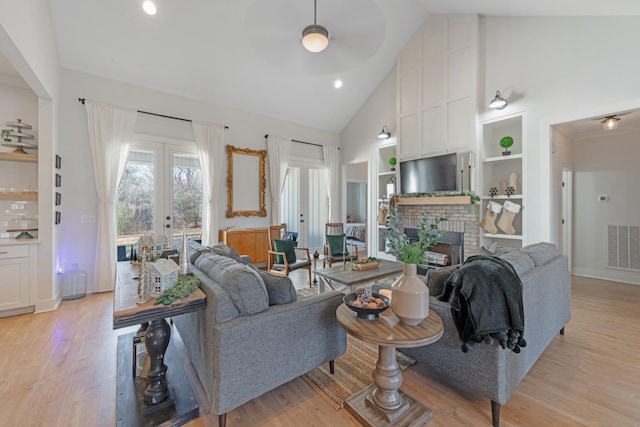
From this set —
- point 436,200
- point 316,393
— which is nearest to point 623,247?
point 436,200

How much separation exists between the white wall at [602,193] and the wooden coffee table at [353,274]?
3.81m

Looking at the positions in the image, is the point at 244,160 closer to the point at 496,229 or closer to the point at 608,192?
the point at 496,229

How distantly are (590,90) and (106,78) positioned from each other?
21.8 feet

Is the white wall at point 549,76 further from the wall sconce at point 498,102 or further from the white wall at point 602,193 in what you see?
the white wall at point 602,193

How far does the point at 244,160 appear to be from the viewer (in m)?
5.50

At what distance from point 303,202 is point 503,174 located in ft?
13.1

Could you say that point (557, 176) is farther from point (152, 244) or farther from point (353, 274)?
point (152, 244)

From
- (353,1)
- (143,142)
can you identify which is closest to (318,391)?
(353,1)

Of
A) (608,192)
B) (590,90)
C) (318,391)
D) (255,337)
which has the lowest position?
(318,391)

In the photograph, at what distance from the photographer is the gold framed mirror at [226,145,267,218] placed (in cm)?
530

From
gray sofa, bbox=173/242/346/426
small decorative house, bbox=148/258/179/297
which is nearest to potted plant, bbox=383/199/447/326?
gray sofa, bbox=173/242/346/426

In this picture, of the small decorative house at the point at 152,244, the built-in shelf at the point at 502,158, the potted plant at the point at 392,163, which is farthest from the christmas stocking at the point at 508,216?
the small decorative house at the point at 152,244

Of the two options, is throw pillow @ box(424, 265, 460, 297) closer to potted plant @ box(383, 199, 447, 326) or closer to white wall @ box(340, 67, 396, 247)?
potted plant @ box(383, 199, 447, 326)

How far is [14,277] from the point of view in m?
3.16
